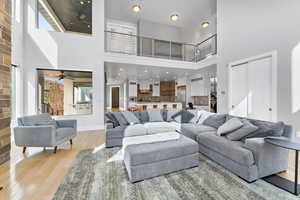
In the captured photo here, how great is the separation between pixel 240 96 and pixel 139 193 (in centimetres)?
440

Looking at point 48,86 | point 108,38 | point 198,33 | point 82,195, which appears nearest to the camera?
point 82,195

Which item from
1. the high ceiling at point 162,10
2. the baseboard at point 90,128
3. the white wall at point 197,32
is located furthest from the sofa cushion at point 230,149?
the high ceiling at point 162,10

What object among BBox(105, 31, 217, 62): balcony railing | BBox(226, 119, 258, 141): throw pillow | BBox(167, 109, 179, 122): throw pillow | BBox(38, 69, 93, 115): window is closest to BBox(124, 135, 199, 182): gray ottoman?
BBox(226, 119, 258, 141): throw pillow

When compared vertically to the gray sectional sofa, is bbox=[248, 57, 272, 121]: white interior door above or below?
above

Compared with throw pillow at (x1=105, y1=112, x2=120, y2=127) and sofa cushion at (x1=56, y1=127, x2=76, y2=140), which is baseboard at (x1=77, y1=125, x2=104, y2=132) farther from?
throw pillow at (x1=105, y1=112, x2=120, y2=127)

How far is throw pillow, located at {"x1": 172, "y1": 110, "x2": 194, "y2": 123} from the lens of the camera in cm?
446

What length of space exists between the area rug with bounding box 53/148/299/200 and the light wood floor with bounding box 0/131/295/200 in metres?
0.20

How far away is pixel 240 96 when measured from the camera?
181 inches

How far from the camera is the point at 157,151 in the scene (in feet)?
6.87

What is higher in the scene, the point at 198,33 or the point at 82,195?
the point at 198,33

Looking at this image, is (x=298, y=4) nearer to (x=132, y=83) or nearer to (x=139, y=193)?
(x=139, y=193)

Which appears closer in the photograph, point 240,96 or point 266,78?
point 266,78

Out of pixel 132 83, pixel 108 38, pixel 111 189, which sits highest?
pixel 108 38

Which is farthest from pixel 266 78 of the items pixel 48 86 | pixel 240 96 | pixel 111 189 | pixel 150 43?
pixel 48 86
